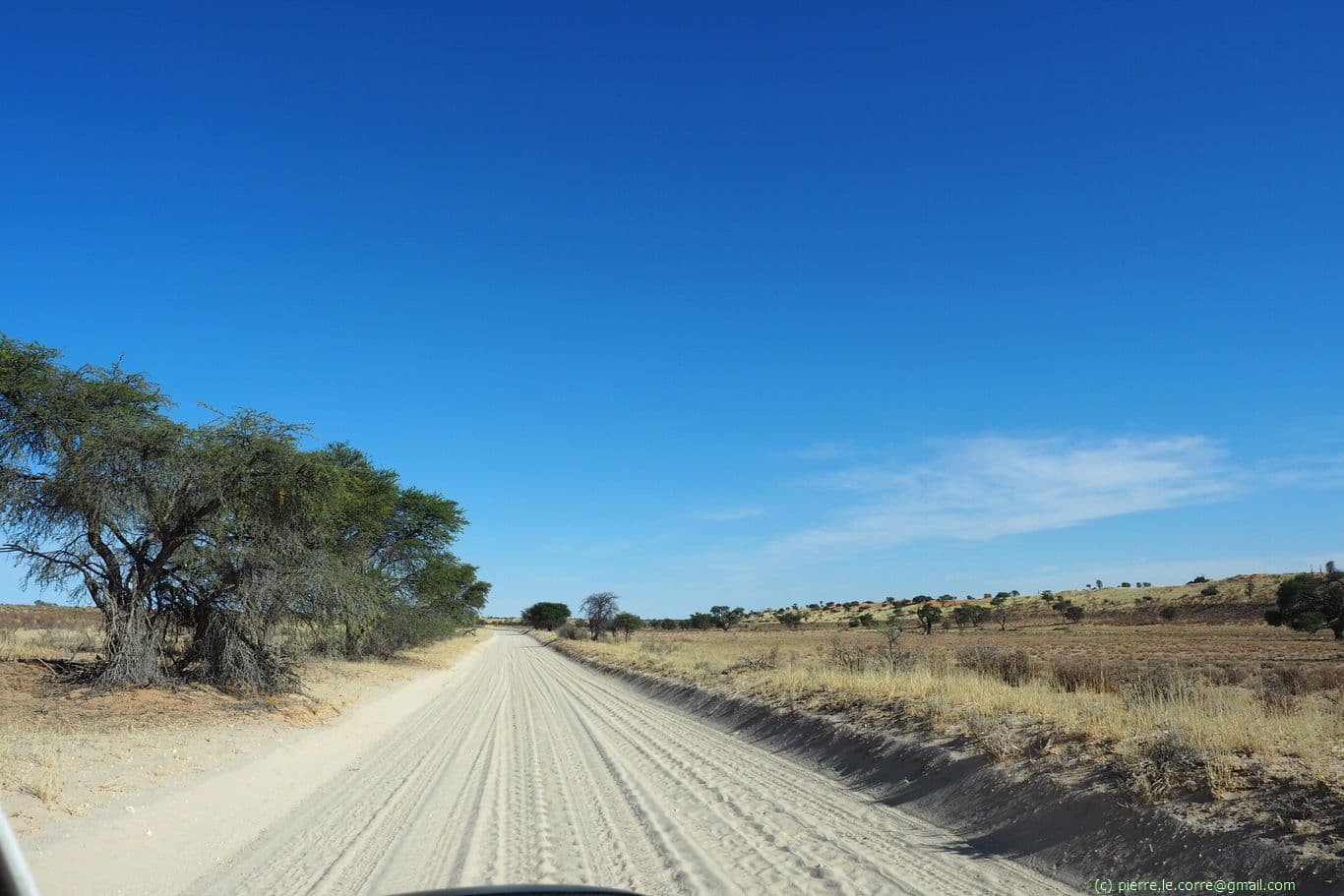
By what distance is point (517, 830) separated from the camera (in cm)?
850

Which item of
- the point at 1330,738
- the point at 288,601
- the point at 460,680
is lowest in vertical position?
the point at 460,680

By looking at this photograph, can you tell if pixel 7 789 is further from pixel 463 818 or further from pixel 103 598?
pixel 103 598

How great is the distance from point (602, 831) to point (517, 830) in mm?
914

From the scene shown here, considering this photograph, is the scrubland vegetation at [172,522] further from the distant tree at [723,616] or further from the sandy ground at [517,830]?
the distant tree at [723,616]

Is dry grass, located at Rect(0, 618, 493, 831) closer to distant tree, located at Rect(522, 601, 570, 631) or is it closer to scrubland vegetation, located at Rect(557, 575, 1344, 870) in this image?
scrubland vegetation, located at Rect(557, 575, 1344, 870)

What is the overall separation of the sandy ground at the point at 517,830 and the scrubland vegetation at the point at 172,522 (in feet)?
20.6

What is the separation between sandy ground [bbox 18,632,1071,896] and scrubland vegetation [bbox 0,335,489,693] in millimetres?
6294

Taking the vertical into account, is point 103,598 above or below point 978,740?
above

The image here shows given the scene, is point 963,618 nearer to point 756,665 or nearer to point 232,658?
point 756,665

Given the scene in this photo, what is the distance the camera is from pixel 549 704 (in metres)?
22.9

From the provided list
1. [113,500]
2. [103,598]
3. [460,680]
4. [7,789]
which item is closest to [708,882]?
[7,789]

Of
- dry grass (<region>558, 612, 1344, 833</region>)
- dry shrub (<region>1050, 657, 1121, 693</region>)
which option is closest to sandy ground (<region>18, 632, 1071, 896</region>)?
dry grass (<region>558, 612, 1344, 833</region>)

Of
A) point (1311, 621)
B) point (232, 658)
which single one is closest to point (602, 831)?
point (232, 658)

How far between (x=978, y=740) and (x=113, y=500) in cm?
1782
